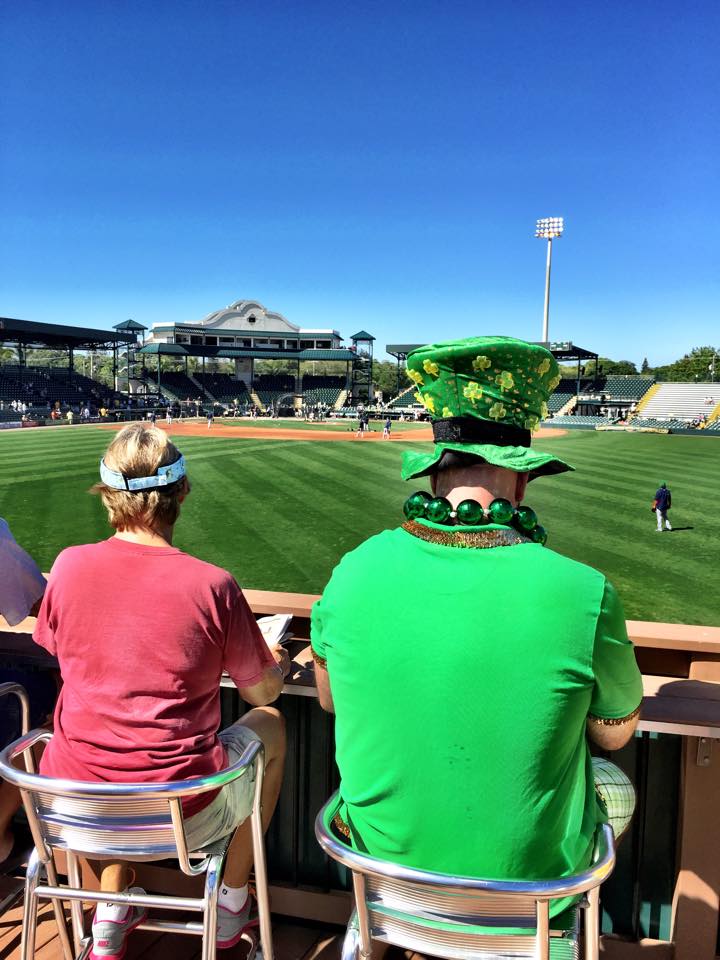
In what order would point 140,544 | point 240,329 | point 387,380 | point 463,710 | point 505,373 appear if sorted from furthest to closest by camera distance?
point 387,380 < point 240,329 < point 140,544 < point 505,373 < point 463,710

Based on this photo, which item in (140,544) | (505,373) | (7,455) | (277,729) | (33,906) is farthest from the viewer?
(7,455)

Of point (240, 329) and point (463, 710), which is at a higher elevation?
point (240, 329)

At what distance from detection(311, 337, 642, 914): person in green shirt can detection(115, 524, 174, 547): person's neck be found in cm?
69

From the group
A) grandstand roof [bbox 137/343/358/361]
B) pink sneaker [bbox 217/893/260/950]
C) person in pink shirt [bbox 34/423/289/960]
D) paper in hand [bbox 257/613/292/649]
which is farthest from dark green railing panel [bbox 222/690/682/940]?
grandstand roof [bbox 137/343/358/361]

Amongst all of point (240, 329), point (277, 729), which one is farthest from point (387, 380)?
point (277, 729)

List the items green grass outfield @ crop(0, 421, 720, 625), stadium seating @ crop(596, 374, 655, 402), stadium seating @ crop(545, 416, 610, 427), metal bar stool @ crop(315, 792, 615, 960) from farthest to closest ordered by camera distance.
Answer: stadium seating @ crop(596, 374, 655, 402) → stadium seating @ crop(545, 416, 610, 427) → green grass outfield @ crop(0, 421, 720, 625) → metal bar stool @ crop(315, 792, 615, 960)

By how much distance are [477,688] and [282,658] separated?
1.04 meters

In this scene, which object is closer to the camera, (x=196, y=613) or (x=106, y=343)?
(x=196, y=613)

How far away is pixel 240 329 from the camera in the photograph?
77.1 meters

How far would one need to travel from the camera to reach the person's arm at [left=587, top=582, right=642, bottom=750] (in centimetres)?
140

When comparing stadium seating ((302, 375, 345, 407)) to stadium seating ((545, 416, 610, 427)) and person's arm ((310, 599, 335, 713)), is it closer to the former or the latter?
stadium seating ((545, 416, 610, 427))

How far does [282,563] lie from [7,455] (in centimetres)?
1664

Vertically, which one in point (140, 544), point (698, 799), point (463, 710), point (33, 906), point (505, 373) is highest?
point (505, 373)

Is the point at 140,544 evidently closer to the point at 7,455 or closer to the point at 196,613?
the point at 196,613
